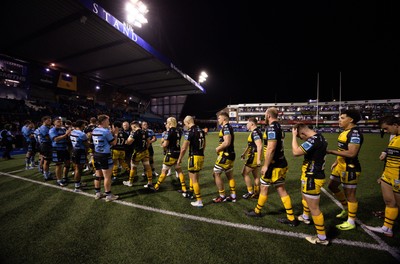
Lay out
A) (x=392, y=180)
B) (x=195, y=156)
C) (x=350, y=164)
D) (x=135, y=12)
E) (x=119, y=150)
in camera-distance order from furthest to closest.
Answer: (x=135, y=12), (x=119, y=150), (x=195, y=156), (x=350, y=164), (x=392, y=180)

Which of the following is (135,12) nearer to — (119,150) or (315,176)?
(119,150)

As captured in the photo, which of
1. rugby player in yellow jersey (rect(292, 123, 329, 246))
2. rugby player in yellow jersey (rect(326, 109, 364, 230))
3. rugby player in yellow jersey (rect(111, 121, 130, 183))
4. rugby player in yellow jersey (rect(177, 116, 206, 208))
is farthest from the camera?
rugby player in yellow jersey (rect(111, 121, 130, 183))

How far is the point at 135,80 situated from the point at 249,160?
30928 millimetres

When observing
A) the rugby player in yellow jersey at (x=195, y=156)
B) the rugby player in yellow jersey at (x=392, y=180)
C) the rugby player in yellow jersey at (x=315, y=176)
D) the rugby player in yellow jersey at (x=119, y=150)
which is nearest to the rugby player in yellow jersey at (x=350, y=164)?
the rugby player in yellow jersey at (x=392, y=180)

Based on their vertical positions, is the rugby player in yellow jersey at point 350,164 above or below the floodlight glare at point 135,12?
below

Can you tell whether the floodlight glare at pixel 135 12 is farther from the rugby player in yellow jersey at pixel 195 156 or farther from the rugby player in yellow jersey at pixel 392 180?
the rugby player in yellow jersey at pixel 392 180

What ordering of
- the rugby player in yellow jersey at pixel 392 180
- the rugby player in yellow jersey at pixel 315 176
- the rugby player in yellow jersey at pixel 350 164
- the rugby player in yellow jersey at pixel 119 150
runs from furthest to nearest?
the rugby player in yellow jersey at pixel 119 150 < the rugby player in yellow jersey at pixel 350 164 < the rugby player in yellow jersey at pixel 392 180 < the rugby player in yellow jersey at pixel 315 176

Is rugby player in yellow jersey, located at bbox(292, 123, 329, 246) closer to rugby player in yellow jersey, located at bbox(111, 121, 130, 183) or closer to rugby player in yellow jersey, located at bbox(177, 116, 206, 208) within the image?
rugby player in yellow jersey, located at bbox(177, 116, 206, 208)

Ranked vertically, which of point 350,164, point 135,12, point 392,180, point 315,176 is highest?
point 135,12

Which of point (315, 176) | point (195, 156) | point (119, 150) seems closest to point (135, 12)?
point (119, 150)

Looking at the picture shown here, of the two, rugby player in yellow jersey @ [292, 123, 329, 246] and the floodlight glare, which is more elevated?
the floodlight glare

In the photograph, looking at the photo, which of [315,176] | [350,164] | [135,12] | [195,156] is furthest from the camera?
[135,12]

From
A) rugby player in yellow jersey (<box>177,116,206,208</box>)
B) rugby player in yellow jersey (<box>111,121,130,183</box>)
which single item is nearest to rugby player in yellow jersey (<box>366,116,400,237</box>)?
rugby player in yellow jersey (<box>177,116,206,208</box>)

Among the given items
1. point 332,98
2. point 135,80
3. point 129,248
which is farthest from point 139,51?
point 332,98
